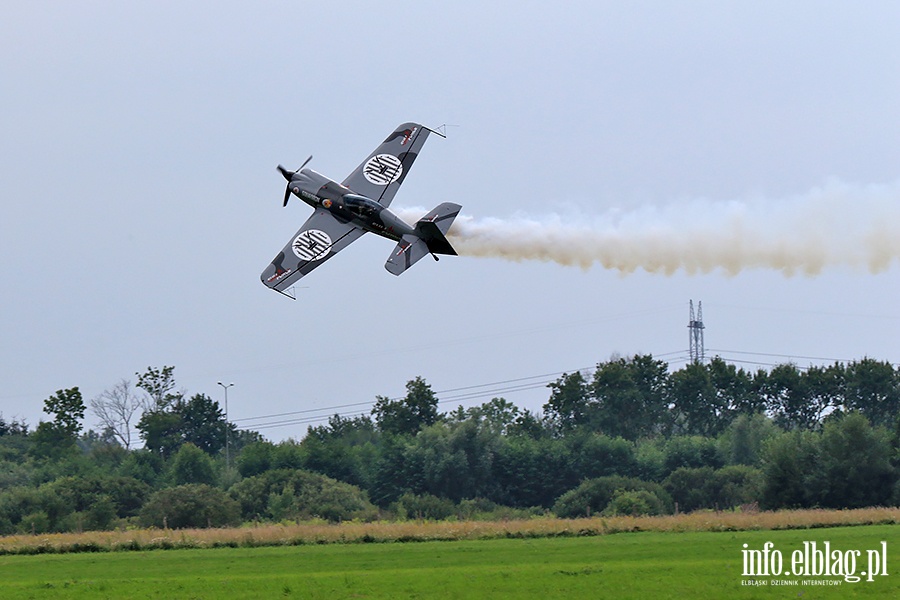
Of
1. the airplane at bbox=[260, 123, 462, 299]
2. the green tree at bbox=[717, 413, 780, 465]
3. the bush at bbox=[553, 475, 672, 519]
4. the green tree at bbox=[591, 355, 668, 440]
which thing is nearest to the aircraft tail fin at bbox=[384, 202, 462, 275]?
the airplane at bbox=[260, 123, 462, 299]

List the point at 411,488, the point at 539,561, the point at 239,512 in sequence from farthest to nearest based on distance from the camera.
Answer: the point at 411,488 → the point at 239,512 → the point at 539,561

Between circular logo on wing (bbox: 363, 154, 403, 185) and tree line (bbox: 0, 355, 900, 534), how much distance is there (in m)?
23.3

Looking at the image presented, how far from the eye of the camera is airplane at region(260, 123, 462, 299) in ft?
164

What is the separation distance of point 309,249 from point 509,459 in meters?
46.3

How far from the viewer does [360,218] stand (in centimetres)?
5269

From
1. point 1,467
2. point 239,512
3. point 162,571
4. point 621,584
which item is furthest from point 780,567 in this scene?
point 1,467

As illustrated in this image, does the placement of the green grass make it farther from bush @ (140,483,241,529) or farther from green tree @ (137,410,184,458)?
green tree @ (137,410,184,458)

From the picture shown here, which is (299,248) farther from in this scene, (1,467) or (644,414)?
(644,414)

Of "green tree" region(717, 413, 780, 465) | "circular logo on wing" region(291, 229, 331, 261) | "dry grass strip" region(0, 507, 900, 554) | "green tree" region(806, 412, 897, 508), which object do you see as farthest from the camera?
"green tree" region(717, 413, 780, 465)

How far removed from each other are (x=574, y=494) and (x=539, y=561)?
43773 millimetres

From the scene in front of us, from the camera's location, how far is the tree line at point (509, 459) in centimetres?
7900

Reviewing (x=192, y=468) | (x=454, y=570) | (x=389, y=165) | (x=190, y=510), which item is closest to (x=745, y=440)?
(x=192, y=468)

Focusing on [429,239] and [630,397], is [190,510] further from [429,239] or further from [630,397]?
[630,397]

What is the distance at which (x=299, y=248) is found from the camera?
53.7 metres
